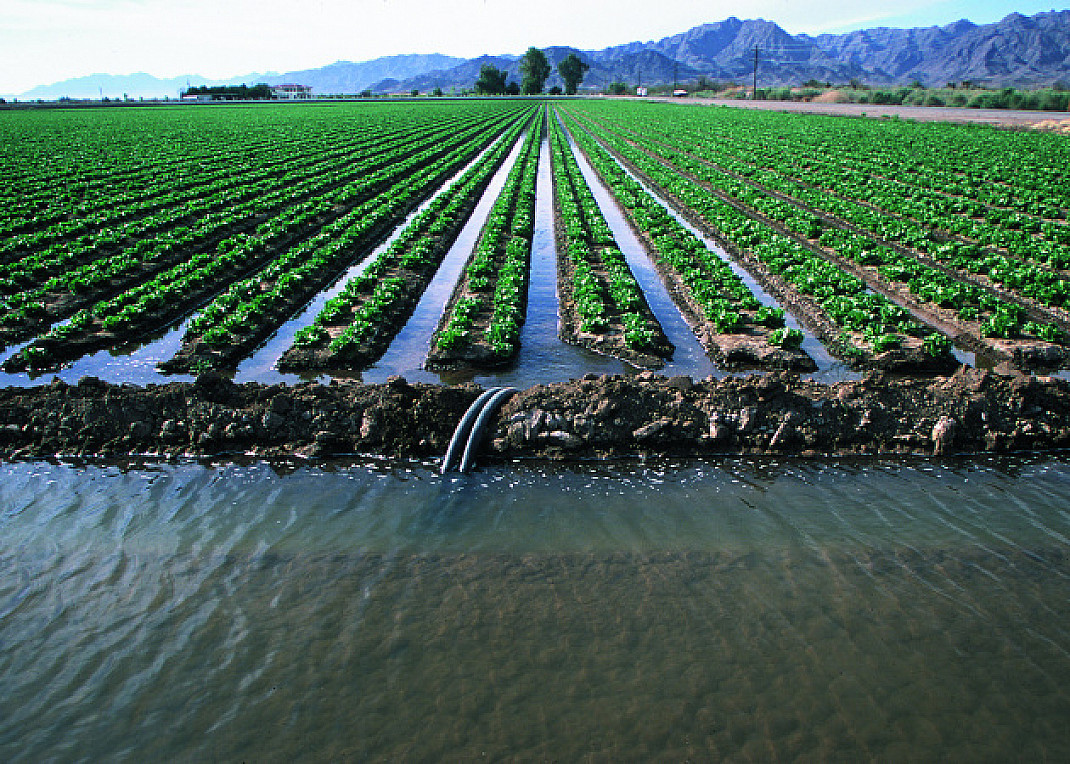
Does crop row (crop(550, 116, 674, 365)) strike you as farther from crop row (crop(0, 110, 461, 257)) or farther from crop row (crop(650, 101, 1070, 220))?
crop row (crop(650, 101, 1070, 220))

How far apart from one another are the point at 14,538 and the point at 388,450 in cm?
422

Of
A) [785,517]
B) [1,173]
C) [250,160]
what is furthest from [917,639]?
[1,173]

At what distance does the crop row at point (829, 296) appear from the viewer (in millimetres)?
11594

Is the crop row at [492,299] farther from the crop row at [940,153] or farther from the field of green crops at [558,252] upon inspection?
the crop row at [940,153]

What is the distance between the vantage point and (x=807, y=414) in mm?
9055

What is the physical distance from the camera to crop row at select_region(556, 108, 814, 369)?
11750 millimetres

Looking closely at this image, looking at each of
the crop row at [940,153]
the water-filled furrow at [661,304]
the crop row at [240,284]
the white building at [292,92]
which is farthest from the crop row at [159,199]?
the white building at [292,92]

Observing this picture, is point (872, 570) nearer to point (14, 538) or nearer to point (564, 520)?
point (564, 520)

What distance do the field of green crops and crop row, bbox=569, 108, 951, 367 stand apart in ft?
0.19

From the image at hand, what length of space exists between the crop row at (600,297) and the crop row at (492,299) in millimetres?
1101

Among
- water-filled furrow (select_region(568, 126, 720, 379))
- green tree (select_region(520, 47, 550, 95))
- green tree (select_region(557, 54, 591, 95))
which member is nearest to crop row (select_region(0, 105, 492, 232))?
water-filled furrow (select_region(568, 126, 720, 379))

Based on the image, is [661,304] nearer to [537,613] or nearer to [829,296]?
[829,296]

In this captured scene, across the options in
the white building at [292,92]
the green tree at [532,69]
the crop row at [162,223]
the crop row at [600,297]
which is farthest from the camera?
the green tree at [532,69]

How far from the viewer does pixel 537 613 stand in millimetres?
6016
